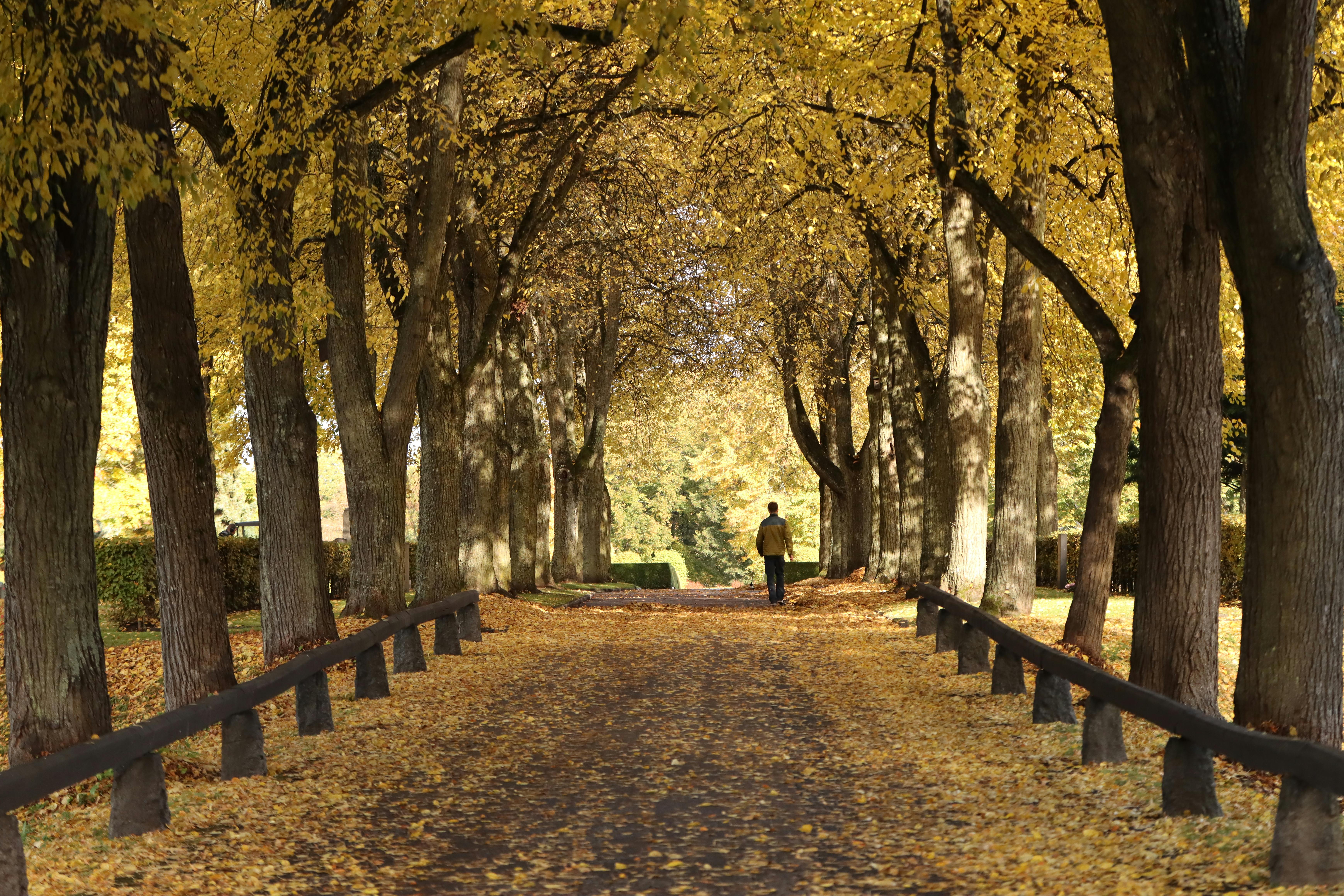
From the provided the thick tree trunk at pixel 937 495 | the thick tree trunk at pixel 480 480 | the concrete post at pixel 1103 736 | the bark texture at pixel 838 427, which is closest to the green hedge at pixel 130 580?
the thick tree trunk at pixel 480 480

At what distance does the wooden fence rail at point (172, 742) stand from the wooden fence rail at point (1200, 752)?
16.6 ft

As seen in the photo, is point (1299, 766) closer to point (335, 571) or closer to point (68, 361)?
point (68, 361)

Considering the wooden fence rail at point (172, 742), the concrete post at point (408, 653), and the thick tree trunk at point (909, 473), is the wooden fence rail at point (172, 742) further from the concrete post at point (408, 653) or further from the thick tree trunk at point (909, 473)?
the thick tree trunk at point (909, 473)

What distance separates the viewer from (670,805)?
293 inches

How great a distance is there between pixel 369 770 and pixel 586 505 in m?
28.1

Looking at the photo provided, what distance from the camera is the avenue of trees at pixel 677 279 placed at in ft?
25.6

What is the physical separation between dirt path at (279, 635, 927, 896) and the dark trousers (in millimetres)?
13686

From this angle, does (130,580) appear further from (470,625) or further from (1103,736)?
(1103,736)

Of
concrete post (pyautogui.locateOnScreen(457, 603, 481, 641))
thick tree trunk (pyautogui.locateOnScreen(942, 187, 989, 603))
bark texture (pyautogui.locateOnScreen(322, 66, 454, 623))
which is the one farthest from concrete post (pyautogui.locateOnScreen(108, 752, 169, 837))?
thick tree trunk (pyautogui.locateOnScreen(942, 187, 989, 603))

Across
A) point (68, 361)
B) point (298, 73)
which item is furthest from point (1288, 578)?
point (298, 73)

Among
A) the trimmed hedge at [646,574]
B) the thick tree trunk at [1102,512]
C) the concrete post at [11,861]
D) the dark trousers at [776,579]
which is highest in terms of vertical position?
the thick tree trunk at [1102,512]

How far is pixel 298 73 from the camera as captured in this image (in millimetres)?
11953

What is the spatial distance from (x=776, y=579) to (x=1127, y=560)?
6.64 meters

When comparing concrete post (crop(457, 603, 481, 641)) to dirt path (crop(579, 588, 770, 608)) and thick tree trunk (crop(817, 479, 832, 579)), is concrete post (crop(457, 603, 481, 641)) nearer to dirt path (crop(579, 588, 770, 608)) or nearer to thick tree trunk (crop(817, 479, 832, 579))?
dirt path (crop(579, 588, 770, 608))
